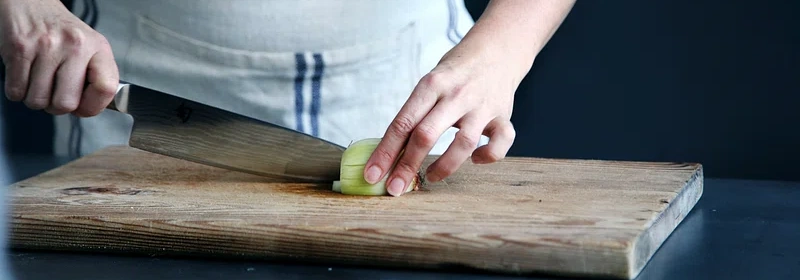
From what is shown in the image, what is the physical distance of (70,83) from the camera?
1102 millimetres

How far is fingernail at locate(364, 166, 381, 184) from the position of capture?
1063 millimetres

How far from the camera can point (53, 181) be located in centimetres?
120

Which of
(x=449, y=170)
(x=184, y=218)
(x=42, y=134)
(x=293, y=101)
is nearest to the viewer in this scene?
(x=184, y=218)

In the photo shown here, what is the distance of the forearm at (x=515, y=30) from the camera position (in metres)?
1.20

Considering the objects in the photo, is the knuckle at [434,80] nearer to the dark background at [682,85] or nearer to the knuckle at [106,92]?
the knuckle at [106,92]

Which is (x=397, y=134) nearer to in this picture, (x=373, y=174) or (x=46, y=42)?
(x=373, y=174)

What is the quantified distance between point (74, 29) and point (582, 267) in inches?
24.5

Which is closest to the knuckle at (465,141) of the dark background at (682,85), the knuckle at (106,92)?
the knuckle at (106,92)

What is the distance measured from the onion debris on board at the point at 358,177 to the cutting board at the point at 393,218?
0.02 metres

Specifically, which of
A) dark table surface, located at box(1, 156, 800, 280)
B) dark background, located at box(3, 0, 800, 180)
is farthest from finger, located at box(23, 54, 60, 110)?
dark background, located at box(3, 0, 800, 180)

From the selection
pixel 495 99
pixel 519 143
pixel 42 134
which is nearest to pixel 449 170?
pixel 495 99

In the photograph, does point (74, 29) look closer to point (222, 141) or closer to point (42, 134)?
point (222, 141)

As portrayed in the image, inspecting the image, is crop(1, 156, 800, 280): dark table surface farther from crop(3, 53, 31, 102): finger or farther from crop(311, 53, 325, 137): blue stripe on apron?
crop(311, 53, 325, 137): blue stripe on apron

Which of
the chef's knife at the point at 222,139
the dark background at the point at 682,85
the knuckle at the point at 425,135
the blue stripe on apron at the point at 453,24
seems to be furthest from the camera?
the dark background at the point at 682,85
